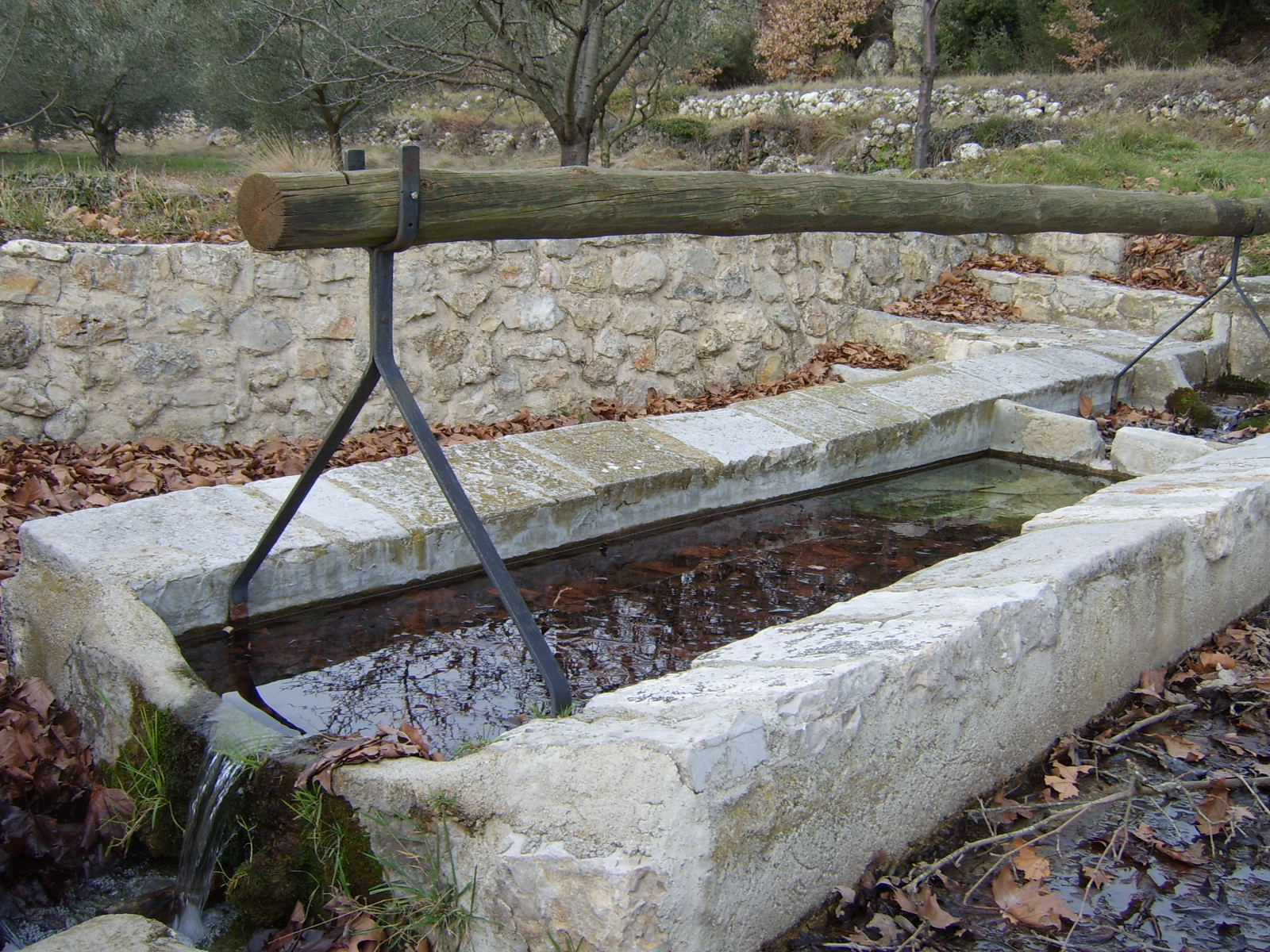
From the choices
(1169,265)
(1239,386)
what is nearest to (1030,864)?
(1239,386)

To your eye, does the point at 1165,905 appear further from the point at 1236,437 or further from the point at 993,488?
the point at 1236,437

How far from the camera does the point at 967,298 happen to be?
7484 millimetres

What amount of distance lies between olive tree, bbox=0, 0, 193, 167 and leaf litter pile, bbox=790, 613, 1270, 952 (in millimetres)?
12858

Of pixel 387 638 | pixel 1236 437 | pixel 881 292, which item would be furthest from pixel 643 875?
pixel 881 292

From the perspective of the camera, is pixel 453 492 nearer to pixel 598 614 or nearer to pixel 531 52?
pixel 598 614

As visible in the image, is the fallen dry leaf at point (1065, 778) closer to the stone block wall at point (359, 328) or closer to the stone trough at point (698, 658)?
the stone trough at point (698, 658)

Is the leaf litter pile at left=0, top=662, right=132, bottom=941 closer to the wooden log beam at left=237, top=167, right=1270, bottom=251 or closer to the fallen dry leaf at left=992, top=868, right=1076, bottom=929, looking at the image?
the wooden log beam at left=237, top=167, right=1270, bottom=251

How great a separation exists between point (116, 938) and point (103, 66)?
46.9ft

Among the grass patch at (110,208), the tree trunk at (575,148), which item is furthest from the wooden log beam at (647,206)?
the tree trunk at (575,148)

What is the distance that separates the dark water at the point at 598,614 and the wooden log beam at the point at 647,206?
1163mm

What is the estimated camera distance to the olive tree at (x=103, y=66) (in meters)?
12.4

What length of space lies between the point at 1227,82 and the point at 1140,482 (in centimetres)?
1533

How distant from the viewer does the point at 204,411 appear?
4805 mm

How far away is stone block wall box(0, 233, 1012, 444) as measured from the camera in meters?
4.51
